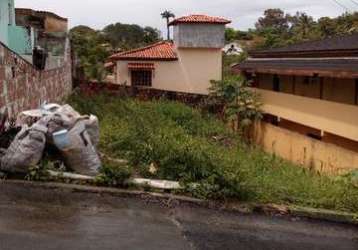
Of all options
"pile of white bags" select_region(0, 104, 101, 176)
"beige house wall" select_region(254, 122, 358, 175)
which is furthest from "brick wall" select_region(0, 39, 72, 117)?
"beige house wall" select_region(254, 122, 358, 175)

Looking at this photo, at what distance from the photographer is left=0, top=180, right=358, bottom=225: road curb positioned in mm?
7230

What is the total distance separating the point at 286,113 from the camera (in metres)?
19.9

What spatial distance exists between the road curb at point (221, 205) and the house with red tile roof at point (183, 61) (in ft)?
93.7

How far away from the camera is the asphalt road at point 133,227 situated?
5.52 meters

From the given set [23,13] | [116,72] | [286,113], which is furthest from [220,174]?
[116,72]

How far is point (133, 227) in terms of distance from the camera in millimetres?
6113

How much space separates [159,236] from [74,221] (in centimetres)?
96

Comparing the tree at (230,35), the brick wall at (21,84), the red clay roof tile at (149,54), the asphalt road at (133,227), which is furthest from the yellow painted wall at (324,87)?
the tree at (230,35)

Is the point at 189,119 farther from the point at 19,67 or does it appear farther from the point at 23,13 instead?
the point at 23,13

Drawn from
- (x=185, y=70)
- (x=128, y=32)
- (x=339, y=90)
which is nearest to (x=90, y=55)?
(x=185, y=70)

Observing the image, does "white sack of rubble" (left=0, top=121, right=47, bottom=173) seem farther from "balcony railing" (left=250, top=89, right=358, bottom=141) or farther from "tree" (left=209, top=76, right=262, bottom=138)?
"tree" (left=209, top=76, right=262, bottom=138)

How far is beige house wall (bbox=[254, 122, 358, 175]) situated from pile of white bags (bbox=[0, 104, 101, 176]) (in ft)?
21.6

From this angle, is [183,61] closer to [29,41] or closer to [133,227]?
[29,41]

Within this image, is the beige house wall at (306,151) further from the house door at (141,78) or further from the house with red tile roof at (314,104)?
the house door at (141,78)
